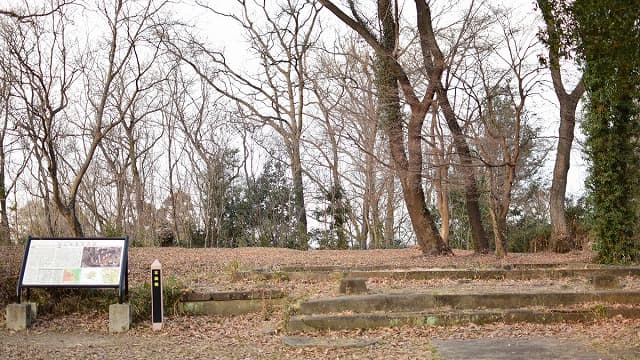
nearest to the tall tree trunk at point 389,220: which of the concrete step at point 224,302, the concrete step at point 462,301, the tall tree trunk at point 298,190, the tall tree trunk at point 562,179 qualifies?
the tall tree trunk at point 298,190

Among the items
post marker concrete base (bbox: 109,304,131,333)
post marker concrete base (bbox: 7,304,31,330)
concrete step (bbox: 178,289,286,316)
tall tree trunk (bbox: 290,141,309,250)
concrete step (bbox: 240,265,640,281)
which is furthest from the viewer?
tall tree trunk (bbox: 290,141,309,250)

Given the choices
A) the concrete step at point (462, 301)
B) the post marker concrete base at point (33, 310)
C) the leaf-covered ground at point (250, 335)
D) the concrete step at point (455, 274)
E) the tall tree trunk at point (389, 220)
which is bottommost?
the leaf-covered ground at point (250, 335)

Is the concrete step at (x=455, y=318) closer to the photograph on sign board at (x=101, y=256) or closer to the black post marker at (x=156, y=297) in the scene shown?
the black post marker at (x=156, y=297)

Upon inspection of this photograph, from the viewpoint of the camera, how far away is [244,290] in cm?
1015

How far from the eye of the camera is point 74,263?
9398 millimetres

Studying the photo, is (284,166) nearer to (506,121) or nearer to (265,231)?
(265,231)

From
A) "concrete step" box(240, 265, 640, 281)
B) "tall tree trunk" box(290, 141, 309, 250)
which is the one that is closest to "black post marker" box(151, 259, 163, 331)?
"concrete step" box(240, 265, 640, 281)

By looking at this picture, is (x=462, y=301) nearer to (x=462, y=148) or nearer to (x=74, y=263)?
Answer: (x=74, y=263)

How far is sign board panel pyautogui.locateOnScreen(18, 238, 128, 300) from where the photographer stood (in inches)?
364

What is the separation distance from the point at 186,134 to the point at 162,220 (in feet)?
12.6

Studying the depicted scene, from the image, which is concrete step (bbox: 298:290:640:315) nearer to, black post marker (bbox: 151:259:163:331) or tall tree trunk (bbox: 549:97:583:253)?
black post marker (bbox: 151:259:163:331)

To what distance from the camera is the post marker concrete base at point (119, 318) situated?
356 inches

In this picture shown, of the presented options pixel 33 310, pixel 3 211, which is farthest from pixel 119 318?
pixel 3 211

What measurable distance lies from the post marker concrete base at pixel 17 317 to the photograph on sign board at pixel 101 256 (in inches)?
37.1
